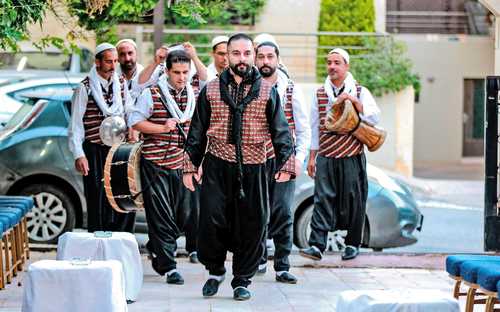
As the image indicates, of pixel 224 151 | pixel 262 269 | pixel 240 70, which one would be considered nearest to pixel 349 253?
pixel 262 269

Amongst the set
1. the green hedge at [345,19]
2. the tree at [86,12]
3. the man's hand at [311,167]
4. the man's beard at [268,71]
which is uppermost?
the green hedge at [345,19]

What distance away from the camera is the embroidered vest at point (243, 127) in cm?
1005

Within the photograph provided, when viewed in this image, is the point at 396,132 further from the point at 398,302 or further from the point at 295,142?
the point at 398,302

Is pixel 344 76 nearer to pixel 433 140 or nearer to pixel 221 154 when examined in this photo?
pixel 221 154

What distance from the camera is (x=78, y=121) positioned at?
1192cm

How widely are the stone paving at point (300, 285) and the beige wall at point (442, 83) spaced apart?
2055cm

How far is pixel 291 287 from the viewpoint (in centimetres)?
1114

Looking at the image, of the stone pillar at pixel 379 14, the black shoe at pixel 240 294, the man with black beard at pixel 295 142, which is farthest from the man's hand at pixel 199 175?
the stone pillar at pixel 379 14

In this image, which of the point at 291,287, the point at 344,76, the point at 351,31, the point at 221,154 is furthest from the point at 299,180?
the point at 351,31

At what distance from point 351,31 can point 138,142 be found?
1565 centimetres

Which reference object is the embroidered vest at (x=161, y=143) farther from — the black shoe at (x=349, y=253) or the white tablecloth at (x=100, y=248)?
the black shoe at (x=349, y=253)

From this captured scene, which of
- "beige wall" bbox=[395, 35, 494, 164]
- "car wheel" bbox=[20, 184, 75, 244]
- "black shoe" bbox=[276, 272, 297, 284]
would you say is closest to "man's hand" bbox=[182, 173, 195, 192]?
"black shoe" bbox=[276, 272, 297, 284]

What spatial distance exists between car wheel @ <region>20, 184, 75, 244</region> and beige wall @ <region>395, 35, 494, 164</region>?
20144 mm

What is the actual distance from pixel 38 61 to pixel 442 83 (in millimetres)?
14592
